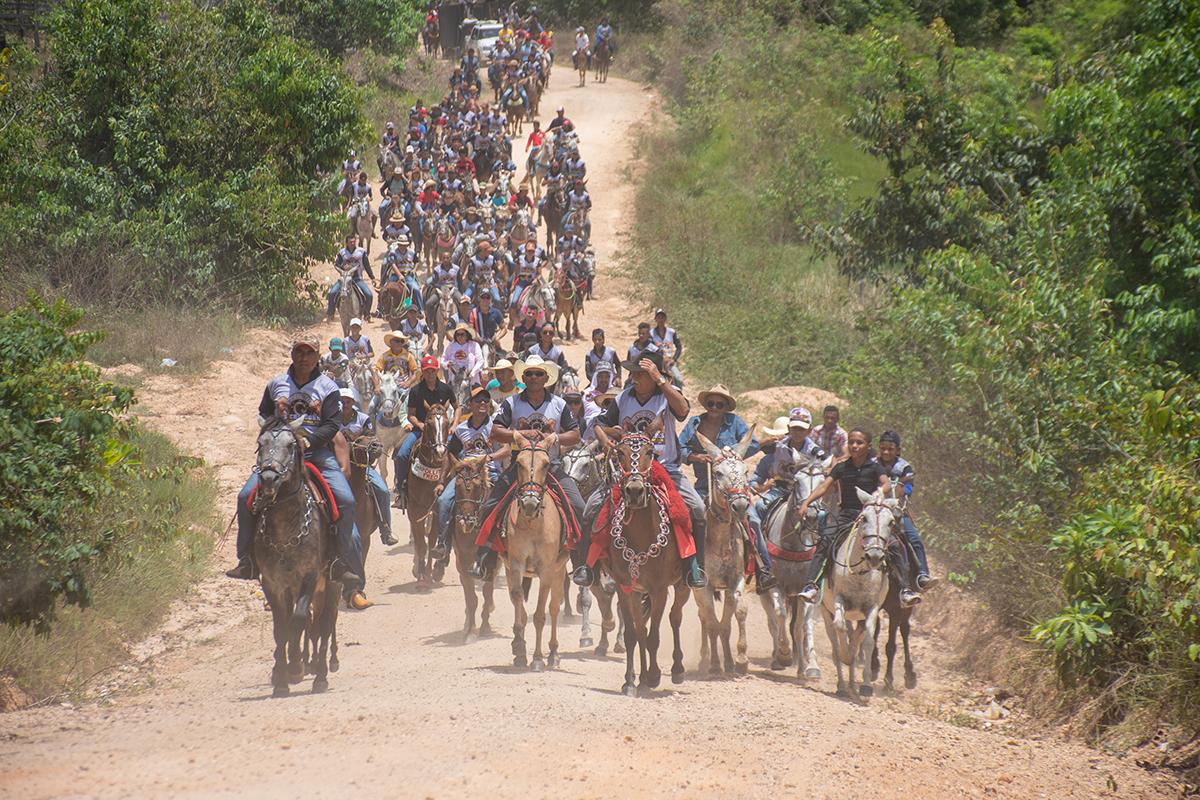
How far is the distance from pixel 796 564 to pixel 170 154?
19.2 metres

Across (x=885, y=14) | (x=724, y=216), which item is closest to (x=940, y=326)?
(x=724, y=216)

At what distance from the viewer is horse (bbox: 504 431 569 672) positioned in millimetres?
11273

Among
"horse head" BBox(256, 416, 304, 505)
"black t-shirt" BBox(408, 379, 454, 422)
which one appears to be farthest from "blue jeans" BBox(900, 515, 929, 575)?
"horse head" BBox(256, 416, 304, 505)

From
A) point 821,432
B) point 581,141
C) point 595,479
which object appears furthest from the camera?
point 581,141

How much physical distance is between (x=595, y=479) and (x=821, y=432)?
2.92m

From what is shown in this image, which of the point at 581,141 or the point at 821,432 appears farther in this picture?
the point at 581,141

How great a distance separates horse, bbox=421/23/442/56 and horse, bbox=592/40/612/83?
8020 millimetres

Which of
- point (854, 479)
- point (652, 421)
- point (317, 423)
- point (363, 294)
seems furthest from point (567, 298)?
point (317, 423)

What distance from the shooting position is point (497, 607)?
1463 cm

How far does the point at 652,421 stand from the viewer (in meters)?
11.0

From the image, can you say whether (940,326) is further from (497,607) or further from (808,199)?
(808,199)

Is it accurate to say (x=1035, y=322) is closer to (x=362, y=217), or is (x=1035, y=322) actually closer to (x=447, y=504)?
(x=447, y=504)

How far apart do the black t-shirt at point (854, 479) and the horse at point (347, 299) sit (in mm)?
16190

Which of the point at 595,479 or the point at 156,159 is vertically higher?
the point at 156,159
